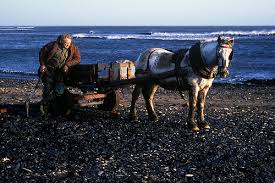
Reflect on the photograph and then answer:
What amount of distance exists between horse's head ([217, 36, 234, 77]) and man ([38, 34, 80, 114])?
3973mm

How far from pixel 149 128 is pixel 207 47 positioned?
2.44 meters

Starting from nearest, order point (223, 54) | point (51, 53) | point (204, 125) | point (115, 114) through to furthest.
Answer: point (223, 54) < point (204, 125) < point (51, 53) < point (115, 114)

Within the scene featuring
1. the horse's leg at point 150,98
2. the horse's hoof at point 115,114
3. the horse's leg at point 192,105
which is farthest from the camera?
the horse's hoof at point 115,114

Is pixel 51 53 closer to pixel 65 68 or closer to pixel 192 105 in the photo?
pixel 65 68

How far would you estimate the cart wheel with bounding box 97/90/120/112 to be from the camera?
1336cm

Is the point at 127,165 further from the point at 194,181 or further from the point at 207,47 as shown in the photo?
the point at 207,47

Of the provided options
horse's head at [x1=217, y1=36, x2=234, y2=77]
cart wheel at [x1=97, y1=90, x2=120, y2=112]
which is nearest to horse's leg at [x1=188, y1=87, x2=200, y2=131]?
horse's head at [x1=217, y1=36, x2=234, y2=77]

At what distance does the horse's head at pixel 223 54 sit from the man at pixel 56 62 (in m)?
3.97

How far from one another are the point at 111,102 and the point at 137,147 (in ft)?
11.8

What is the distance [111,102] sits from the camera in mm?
13500

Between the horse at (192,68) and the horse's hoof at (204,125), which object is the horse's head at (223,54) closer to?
the horse at (192,68)

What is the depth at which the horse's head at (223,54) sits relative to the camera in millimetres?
10531

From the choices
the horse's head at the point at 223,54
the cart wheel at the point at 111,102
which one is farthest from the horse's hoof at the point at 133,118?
the horse's head at the point at 223,54

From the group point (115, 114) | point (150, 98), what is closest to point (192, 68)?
point (150, 98)
